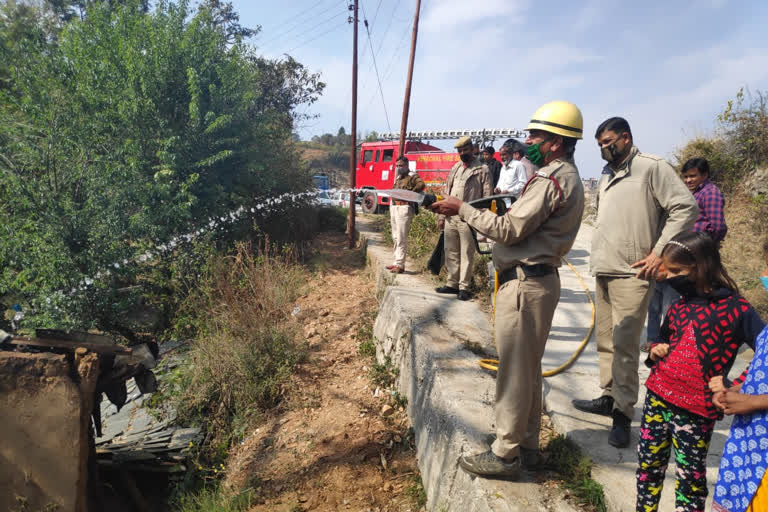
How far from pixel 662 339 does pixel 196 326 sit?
21.6ft

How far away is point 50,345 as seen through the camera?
3344mm

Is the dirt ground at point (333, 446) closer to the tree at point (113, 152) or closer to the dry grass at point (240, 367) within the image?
the dry grass at point (240, 367)

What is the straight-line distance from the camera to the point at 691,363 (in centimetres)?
188

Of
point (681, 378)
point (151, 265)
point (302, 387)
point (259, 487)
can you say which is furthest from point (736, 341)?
point (151, 265)

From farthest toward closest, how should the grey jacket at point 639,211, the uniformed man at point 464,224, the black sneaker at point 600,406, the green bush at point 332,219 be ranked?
the green bush at point 332,219
the uniformed man at point 464,224
the black sneaker at point 600,406
the grey jacket at point 639,211

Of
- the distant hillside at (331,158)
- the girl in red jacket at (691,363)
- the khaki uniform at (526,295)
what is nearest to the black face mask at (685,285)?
the girl in red jacket at (691,363)

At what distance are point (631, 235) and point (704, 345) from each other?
99 centimetres

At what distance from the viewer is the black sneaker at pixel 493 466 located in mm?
2246

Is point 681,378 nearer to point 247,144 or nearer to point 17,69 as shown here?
point 247,144

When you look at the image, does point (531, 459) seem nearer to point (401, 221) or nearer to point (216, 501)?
point (216, 501)

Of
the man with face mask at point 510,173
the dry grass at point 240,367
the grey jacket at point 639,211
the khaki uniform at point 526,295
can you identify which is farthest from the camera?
the man with face mask at point 510,173

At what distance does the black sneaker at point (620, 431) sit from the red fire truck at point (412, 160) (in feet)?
33.5

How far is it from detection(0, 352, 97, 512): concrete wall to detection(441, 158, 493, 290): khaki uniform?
3.62 metres

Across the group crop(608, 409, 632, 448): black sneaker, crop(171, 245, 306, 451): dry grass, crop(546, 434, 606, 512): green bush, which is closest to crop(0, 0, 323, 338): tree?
crop(171, 245, 306, 451): dry grass
